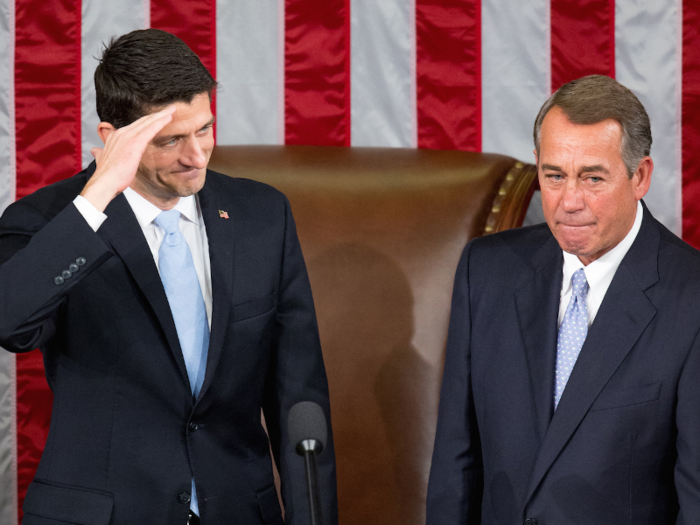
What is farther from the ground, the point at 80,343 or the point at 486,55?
the point at 486,55

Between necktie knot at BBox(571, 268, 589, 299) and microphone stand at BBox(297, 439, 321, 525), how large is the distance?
2.54ft

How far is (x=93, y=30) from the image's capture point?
264cm

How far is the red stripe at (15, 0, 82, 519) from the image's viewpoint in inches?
103

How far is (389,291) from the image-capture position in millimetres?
2439

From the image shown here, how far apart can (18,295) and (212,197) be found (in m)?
0.46

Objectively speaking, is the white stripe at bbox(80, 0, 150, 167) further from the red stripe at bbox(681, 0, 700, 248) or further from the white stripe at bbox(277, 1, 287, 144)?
the red stripe at bbox(681, 0, 700, 248)

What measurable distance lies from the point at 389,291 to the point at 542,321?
0.80 metres

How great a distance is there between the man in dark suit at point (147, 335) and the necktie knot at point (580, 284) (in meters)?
0.63

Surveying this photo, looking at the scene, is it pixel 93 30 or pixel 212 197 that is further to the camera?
pixel 93 30

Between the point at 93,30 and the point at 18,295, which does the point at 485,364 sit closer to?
the point at 18,295

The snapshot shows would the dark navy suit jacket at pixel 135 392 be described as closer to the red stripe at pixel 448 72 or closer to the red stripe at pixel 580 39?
the red stripe at pixel 448 72

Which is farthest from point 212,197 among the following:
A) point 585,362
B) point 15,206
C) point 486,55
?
point 486,55

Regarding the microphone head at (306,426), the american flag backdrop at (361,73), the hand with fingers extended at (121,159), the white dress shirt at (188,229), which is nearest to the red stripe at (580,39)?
the american flag backdrop at (361,73)

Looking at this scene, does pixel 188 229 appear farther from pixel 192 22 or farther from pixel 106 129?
pixel 192 22
